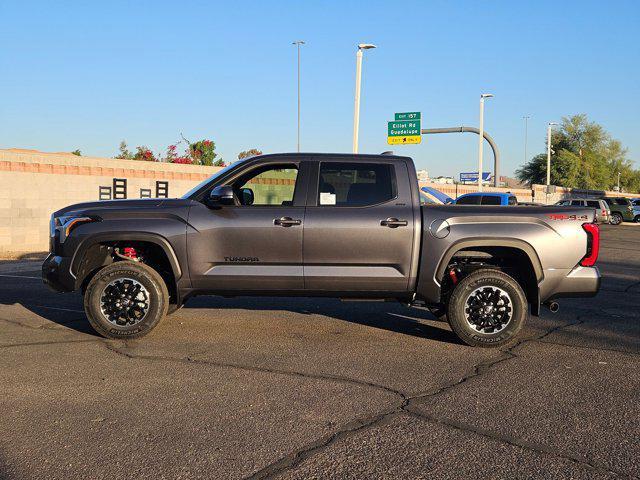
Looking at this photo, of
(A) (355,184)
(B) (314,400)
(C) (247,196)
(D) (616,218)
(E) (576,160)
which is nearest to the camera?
(B) (314,400)

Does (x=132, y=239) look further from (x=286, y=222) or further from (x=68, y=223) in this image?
(x=286, y=222)

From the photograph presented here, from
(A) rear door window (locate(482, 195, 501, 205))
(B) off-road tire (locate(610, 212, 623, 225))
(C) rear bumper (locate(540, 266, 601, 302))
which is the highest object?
(A) rear door window (locate(482, 195, 501, 205))

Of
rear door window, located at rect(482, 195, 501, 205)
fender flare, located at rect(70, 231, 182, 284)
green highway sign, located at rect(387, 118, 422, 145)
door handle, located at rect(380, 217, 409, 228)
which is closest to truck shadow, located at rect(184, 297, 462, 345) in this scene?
door handle, located at rect(380, 217, 409, 228)

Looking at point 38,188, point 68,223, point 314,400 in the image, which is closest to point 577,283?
point 314,400

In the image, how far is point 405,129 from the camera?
121 ft

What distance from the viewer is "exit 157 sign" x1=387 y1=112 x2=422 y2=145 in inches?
1438

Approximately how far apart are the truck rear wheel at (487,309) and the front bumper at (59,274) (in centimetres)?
405

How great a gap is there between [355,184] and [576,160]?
84299 mm

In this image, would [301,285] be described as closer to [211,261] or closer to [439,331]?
[211,261]

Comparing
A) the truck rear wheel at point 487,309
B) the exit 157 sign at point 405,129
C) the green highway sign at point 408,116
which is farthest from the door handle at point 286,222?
the green highway sign at point 408,116

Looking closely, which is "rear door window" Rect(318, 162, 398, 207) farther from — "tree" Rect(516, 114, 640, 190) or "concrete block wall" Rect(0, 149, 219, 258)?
"tree" Rect(516, 114, 640, 190)

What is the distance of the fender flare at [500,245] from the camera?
6.93 meters

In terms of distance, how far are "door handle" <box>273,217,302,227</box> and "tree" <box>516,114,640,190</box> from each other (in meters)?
83.6

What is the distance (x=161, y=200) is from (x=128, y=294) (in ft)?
3.56
